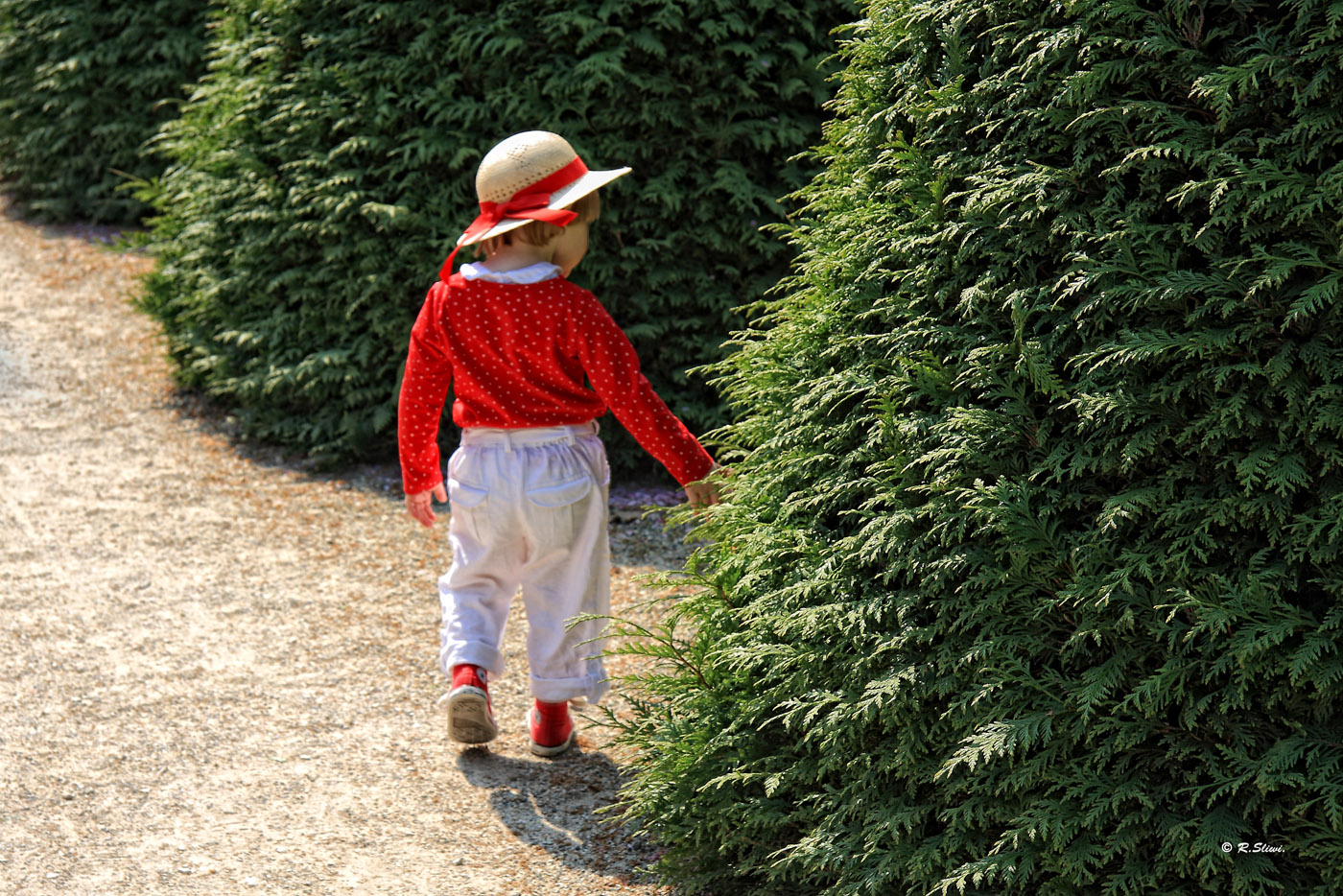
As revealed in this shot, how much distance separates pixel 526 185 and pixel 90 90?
750 centimetres

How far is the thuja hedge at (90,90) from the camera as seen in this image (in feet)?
30.9

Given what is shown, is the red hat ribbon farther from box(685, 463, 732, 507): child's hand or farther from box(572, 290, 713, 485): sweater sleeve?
box(685, 463, 732, 507): child's hand

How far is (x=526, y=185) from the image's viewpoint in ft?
12.3


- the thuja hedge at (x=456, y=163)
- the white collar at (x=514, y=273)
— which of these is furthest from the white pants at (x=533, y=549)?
the thuja hedge at (x=456, y=163)

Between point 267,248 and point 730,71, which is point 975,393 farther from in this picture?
point 267,248

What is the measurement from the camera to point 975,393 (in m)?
2.72

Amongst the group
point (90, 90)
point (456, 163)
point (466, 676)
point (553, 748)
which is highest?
point (456, 163)

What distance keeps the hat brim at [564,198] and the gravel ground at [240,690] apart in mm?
1080

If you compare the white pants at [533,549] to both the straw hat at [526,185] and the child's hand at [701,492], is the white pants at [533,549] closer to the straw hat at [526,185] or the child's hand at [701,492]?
the child's hand at [701,492]

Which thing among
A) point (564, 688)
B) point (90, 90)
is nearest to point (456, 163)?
point (564, 688)

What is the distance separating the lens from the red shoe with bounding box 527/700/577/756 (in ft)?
13.0

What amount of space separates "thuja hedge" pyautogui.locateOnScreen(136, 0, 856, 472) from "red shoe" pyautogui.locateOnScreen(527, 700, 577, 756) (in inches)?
84.0

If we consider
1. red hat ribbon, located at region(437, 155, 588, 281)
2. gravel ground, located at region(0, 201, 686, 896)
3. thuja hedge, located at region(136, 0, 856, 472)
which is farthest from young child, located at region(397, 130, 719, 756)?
thuja hedge, located at region(136, 0, 856, 472)

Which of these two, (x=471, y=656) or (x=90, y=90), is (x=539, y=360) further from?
(x=90, y=90)
